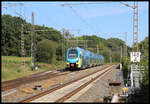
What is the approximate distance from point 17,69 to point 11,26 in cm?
2138

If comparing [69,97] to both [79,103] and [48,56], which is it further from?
[48,56]

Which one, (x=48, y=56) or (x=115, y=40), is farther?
(x=115, y=40)

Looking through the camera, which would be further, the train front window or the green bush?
the green bush

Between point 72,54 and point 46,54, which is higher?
point 46,54

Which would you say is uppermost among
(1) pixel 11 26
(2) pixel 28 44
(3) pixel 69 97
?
(1) pixel 11 26

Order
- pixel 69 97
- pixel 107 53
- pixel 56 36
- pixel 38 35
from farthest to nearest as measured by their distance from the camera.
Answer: pixel 107 53, pixel 56 36, pixel 38 35, pixel 69 97

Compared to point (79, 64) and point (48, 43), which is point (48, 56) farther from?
point (79, 64)

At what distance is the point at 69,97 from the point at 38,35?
193 feet

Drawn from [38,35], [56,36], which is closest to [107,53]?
[56,36]

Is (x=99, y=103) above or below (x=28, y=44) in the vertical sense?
below

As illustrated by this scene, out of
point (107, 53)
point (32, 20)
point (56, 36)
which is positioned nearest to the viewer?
point (32, 20)

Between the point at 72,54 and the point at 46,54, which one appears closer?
the point at 72,54

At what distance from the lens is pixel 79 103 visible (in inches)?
432

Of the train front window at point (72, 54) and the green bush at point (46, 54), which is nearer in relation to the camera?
the train front window at point (72, 54)
